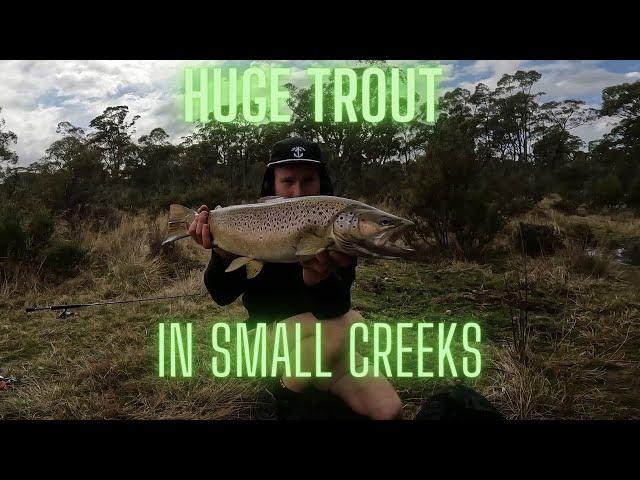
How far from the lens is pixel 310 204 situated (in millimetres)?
2385

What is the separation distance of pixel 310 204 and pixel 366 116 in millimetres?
654

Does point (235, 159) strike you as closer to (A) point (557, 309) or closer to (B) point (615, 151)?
(A) point (557, 309)

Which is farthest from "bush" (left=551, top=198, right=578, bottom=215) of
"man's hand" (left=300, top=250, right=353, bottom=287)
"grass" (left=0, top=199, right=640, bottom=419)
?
"man's hand" (left=300, top=250, right=353, bottom=287)

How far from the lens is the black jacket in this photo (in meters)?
2.98

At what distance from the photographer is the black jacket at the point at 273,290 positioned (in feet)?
9.78

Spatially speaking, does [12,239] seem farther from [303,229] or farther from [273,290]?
[303,229]

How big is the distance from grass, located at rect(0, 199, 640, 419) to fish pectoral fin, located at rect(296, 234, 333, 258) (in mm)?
1586

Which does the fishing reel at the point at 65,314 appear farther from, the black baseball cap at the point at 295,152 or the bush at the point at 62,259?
the black baseball cap at the point at 295,152

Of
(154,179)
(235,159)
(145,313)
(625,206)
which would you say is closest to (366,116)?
(145,313)

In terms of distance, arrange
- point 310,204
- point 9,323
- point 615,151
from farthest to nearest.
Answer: point 615,151, point 9,323, point 310,204

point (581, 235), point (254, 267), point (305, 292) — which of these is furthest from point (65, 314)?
point (581, 235)

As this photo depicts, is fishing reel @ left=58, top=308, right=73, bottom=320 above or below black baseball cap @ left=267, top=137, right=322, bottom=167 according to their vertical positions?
below

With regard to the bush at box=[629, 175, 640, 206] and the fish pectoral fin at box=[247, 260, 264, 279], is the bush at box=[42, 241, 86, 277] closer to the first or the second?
the fish pectoral fin at box=[247, 260, 264, 279]

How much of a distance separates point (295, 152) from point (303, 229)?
61cm
